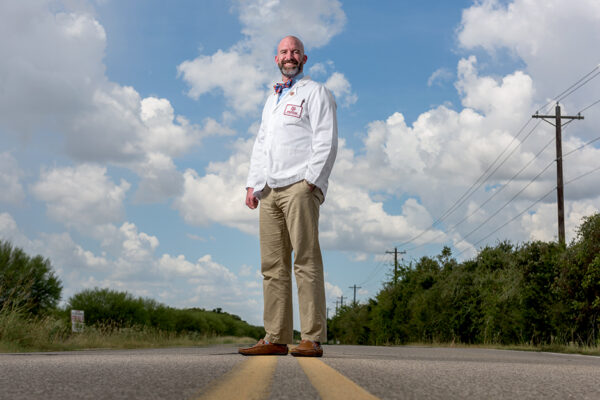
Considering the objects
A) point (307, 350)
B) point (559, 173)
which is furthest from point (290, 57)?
point (559, 173)

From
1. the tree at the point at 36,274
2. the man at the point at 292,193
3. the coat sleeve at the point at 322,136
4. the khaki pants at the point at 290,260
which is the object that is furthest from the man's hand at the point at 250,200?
the tree at the point at 36,274

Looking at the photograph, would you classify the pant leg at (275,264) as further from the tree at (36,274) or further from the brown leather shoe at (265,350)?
the tree at (36,274)

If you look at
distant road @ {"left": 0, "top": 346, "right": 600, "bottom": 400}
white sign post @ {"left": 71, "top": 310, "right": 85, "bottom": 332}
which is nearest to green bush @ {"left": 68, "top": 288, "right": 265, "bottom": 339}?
white sign post @ {"left": 71, "top": 310, "right": 85, "bottom": 332}

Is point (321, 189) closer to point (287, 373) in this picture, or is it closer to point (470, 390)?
point (287, 373)

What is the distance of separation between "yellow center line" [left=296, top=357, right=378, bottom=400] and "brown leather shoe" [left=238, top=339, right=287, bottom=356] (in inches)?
60.5

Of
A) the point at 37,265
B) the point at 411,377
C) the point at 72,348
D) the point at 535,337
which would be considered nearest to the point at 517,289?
the point at 535,337

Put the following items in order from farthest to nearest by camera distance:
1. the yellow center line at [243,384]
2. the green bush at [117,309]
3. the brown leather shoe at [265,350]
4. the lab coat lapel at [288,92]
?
the green bush at [117,309]
the lab coat lapel at [288,92]
the brown leather shoe at [265,350]
the yellow center line at [243,384]

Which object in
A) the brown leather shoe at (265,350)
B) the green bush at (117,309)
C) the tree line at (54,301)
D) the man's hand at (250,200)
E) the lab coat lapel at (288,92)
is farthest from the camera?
the green bush at (117,309)

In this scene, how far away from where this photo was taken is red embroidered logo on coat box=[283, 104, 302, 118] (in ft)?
17.9

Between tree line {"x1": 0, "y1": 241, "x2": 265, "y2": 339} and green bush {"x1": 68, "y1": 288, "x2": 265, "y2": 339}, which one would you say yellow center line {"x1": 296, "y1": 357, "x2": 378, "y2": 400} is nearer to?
tree line {"x1": 0, "y1": 241, "x2": 265, "y2": 339}

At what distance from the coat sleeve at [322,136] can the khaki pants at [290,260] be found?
138 millimetres

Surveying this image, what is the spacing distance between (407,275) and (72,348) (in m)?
27.8

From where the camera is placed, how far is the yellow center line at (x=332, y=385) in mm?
2505

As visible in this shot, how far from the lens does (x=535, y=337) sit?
20.0 m
